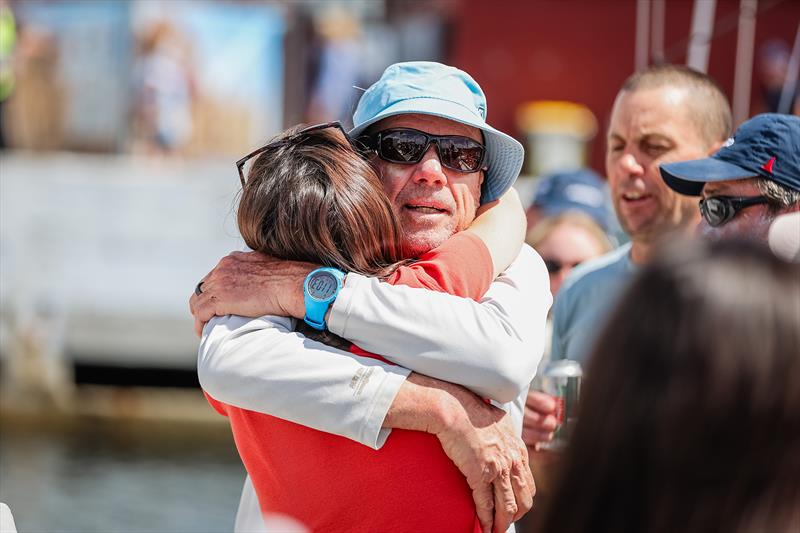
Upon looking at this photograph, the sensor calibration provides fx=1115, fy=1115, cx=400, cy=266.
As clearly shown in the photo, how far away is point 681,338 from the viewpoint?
119 centimetres

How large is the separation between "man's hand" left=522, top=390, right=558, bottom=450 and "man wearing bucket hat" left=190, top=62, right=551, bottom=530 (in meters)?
0.42

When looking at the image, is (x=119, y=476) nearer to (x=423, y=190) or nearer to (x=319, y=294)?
(x=423, y=190)

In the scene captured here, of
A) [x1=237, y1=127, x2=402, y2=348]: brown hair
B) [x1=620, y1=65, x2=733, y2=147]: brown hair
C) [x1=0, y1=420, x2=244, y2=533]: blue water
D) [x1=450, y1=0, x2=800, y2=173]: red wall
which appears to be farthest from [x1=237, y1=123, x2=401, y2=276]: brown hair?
[x1=450, y1=0, x2=800, y2=173]: red wall

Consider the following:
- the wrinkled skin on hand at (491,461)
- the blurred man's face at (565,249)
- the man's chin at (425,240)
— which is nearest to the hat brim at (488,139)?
the man's chin at (425,240)

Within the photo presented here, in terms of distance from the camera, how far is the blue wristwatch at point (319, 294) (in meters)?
2.01

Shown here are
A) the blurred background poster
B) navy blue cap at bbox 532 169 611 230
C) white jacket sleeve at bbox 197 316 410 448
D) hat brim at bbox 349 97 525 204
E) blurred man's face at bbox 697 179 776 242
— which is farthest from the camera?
the blurred background poster

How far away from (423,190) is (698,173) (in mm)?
791

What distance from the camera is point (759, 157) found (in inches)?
105

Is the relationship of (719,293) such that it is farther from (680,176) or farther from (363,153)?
(680,176)

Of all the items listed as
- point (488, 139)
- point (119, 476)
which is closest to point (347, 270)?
point (488, 139)

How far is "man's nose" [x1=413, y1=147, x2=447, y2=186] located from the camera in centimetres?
234

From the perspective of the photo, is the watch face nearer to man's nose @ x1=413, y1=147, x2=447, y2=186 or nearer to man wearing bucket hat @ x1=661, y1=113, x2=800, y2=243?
man's nose @ x1=413, y1=147, x2=447, y2=186

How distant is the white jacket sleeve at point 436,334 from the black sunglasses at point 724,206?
0.87 meters

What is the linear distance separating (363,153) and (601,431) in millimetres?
1207
